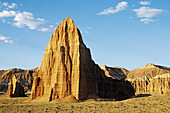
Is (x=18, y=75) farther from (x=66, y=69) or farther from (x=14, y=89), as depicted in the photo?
(x=66, y=69)

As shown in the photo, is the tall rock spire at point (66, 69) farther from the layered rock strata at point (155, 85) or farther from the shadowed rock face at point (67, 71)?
the layered rock strata at point (155, 85)

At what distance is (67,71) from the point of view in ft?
184

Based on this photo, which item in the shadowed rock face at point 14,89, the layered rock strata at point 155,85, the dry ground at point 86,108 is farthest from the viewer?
the layered rock strata at point 155,85

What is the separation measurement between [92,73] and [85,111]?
79.8 ft

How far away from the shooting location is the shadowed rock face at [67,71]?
54062 mm

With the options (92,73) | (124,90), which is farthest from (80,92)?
(124,90)

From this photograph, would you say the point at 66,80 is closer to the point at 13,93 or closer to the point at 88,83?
the point at 88,83

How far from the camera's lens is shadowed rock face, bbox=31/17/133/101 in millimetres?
54062

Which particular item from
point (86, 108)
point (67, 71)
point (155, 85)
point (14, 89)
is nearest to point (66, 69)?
point (67, 71)

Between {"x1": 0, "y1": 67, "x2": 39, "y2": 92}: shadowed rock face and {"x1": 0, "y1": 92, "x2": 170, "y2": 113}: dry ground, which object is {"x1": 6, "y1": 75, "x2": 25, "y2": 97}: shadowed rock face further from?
{"x1": 0, "y1": 67, "x2": 39, "y2": 92}: shadowed rock face

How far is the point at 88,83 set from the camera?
2245 inches

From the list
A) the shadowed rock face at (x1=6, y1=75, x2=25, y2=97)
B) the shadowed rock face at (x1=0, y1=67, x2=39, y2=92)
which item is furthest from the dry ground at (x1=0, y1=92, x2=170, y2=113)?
the shadowed rock face at (x1=0, y1=67, x2=39, y2=92)

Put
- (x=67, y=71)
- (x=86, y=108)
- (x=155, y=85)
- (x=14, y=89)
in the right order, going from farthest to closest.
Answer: (x=155, y=85), (x=14, y=89), (x=67, y=71), (x=86, y=108)

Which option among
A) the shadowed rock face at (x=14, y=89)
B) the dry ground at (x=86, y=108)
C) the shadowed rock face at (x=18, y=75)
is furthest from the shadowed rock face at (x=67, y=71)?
the shadowed rock face at (x=18, y=75)
